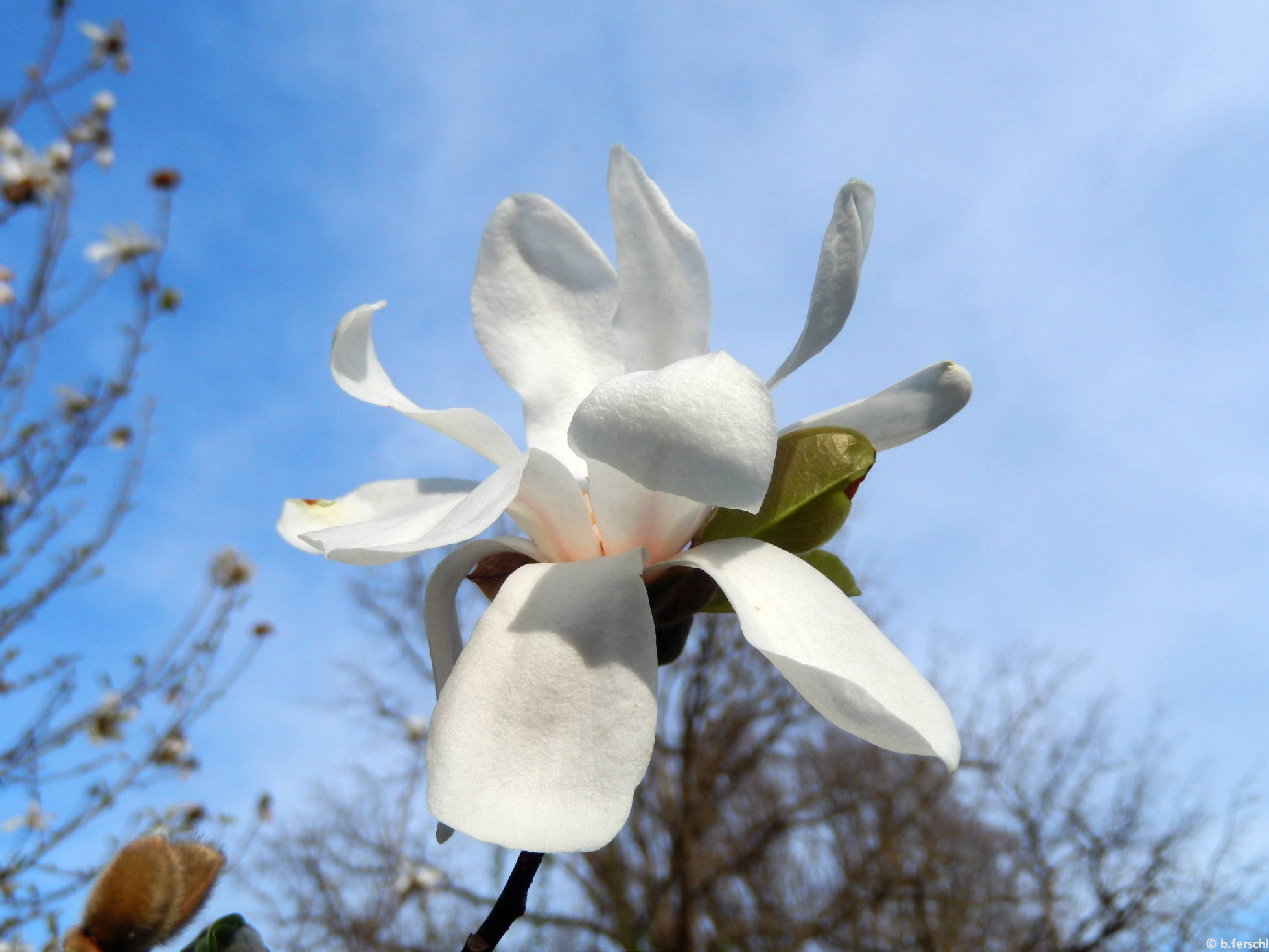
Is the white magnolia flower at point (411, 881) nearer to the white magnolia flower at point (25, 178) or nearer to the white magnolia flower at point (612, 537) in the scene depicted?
the white magnolia flower at point (25, 178)

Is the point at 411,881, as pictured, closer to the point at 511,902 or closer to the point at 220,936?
the point at 220,936

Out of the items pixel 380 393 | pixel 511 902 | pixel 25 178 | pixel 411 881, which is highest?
pixel 25 178

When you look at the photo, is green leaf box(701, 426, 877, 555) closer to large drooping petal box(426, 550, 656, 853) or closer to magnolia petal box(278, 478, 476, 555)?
large drooping petal box(426, 550, 656, 853)

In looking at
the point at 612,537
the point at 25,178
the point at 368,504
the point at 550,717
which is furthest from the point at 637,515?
the point at 25,178

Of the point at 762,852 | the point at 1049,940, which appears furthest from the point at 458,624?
the point at 762,852

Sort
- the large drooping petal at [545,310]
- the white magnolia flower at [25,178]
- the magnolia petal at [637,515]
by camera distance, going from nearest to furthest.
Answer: the magnolia petal at [637,515], the large drooping petal at [545,310], the white magnolia flower at [25,178]

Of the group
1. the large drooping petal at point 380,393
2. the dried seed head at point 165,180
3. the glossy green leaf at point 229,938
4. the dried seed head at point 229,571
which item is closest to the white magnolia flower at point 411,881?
the dried seed head at point 229,571
